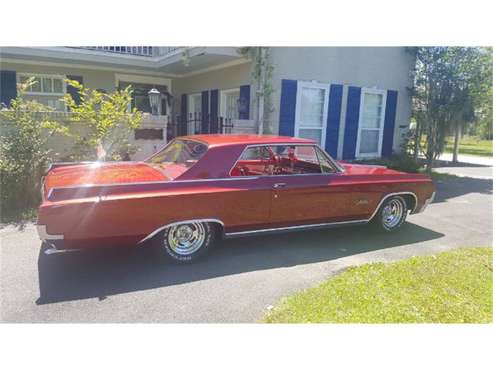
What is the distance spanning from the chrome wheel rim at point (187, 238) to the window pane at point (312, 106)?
6.83 meters

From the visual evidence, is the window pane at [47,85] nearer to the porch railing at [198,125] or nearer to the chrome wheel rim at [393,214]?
the porch railing at [198,125]

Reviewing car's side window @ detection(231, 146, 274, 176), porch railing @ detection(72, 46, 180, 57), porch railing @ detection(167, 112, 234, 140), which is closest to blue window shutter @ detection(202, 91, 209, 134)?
porch railing @ detection(167, 112, 234, 140)

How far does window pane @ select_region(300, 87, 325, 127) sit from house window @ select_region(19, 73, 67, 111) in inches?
290

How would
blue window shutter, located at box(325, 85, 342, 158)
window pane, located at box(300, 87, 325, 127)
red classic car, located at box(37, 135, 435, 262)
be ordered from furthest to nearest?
1. blue window shutter, located at box(325, 85, 342, 158)
2. window pane, located at box(300, 87, 325, 127)
3. red classic car, located at box(37, 135, 435, 262)

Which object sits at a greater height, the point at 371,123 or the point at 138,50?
the point at 138,50

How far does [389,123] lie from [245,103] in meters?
5.49

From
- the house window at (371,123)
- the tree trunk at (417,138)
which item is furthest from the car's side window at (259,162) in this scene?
the tree trunk at (417,138)

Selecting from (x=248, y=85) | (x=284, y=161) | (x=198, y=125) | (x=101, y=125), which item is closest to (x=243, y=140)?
(x=284, y=161)

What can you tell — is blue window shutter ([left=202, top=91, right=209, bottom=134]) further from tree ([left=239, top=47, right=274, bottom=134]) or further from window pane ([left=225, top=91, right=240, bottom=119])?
tree ([left=239, top=47, right=274, bottom=134])

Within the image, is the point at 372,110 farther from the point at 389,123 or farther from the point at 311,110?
the point at 311,110

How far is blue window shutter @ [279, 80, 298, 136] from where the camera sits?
9539 mm

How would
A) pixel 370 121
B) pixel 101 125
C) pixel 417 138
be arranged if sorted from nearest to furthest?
1. pixel 101 125
2. pixel 370 121
3. pixel 417 138

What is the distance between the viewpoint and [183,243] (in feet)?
12.9

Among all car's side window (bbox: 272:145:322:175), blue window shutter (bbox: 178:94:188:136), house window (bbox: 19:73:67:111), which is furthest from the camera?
blue window shutter (bbox: 178:94:188:136)
